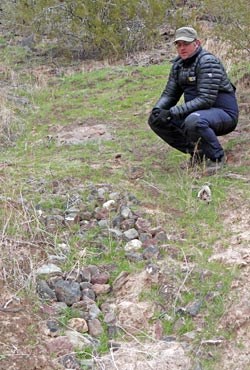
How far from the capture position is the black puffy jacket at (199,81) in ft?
16.4

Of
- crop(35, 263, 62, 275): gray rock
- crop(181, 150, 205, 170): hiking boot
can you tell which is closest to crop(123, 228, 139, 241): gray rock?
crop(35, 263, 62, 275): gray rock

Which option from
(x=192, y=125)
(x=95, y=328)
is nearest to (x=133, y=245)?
(x=95, y=328)

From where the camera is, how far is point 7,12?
1387 centimetres

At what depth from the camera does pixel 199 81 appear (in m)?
5.03

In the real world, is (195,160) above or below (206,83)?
below

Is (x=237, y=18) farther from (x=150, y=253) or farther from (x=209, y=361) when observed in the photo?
(x=209, y=361)

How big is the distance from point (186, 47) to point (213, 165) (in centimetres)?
90

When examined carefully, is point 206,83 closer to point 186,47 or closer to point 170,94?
point 186,47

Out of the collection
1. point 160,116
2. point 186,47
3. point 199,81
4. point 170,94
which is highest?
point 186,47

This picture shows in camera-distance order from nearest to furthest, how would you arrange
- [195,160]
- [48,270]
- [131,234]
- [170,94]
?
[48,270] → [131,234] → [195,160] → [170,94]

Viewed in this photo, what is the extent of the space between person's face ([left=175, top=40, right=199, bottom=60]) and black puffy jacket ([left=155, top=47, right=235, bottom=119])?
0.04 meters

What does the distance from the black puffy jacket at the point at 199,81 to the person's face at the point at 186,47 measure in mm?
39

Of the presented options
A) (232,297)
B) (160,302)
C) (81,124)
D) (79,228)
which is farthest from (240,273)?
(81,124)

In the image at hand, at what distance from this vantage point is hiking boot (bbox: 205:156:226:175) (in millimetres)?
5047
